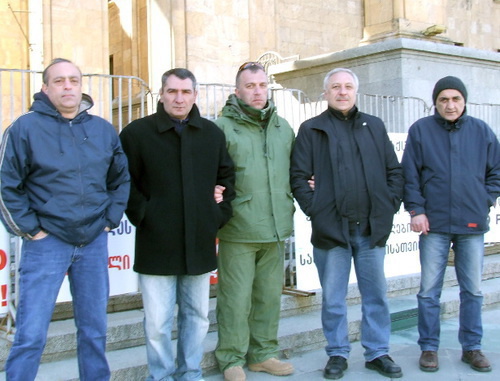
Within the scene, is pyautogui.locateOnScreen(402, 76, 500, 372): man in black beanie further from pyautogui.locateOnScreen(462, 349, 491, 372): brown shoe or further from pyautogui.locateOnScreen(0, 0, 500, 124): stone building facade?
pyautogui.locateOnScreen(0, 0, 500, 124): stone building facade

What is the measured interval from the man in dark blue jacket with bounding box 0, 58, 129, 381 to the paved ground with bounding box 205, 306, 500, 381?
1.36 m

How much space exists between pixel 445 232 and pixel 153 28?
9293 millimetres

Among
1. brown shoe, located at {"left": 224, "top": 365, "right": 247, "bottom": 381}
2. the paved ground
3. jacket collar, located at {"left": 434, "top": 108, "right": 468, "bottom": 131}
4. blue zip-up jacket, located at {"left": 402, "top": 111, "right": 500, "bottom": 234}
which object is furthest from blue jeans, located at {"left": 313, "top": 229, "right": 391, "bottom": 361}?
jacket collar, located at {"left": 434, "top": 108, "right": 468, "bottom": 131}

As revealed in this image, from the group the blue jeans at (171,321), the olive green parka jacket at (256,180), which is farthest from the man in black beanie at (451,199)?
the blue jeans at (171,321)

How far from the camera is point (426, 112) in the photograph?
8562mm

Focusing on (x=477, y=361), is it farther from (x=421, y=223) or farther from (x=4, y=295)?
(x=4, y=295)

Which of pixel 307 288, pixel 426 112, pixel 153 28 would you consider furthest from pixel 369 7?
pixel 307 288

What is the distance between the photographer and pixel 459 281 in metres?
→ 4.80

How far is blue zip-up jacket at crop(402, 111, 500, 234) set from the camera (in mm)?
4648

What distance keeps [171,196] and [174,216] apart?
13cm

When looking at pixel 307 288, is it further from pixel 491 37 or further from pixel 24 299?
pixel 491 37

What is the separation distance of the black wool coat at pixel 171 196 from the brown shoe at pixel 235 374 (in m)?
0.85

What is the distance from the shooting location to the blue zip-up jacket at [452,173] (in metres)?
4.65

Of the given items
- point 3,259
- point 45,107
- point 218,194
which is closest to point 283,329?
point 218,194
